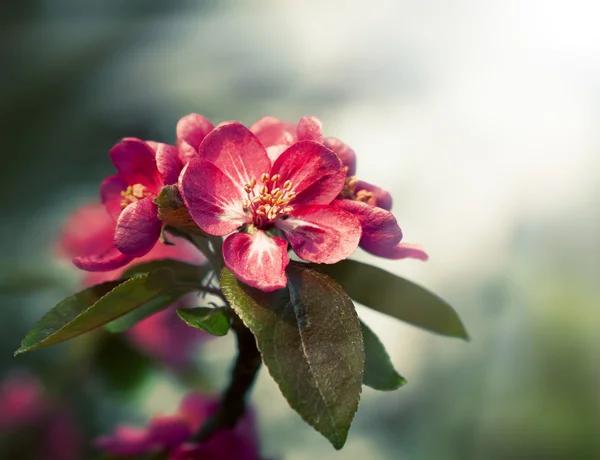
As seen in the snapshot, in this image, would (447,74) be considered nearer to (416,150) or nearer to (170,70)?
(416,150)

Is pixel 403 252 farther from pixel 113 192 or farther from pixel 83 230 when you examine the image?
pixel 83 230

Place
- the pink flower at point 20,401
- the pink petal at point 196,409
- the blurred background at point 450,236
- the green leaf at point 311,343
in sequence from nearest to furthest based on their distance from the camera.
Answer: the green leaf at point 311,343 < the pink petal at point 196,409 < the blurred background at point 450,236 < the pink flower at point 20,401

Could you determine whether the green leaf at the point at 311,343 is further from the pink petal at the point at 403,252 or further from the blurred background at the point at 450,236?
the blurred background at the point at 450,236

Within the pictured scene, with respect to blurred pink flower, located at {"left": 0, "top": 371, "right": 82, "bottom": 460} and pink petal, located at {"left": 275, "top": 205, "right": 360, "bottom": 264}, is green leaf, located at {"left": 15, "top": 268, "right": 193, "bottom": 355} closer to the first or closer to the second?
pink petal, located at {"left": 275, "top": 205, "right": 360, "bottom": 264}

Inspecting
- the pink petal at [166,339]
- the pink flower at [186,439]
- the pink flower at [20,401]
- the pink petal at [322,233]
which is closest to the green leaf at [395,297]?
the pink petal at [322,233]

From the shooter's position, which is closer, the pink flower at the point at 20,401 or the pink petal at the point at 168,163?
the pink petal at the point at 168,163

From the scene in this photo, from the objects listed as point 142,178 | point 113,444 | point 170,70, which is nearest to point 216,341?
point 113,444
